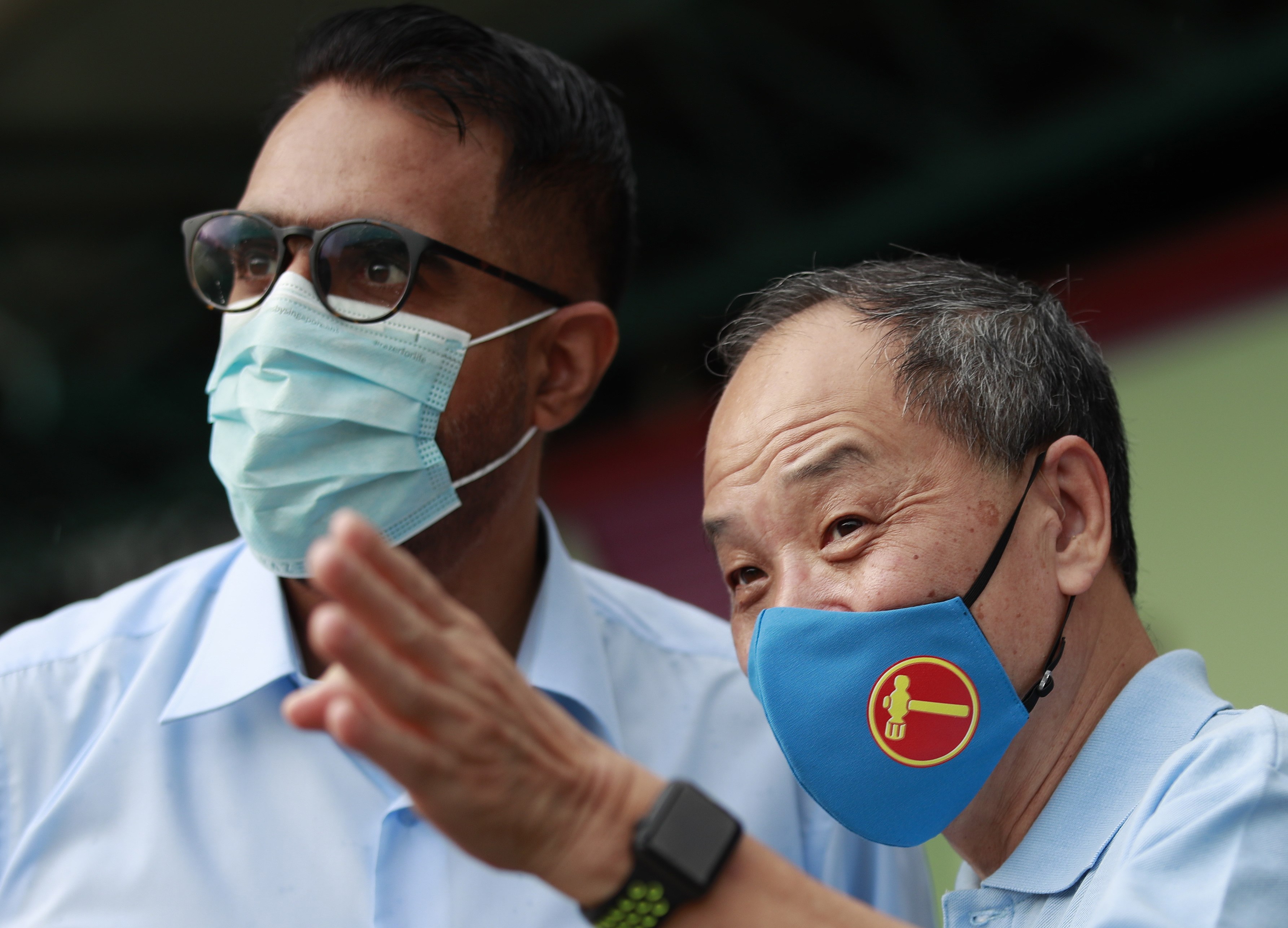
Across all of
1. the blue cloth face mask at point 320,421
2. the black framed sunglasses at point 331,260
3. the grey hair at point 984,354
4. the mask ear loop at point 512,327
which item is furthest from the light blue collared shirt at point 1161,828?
the black framed sunglasses at point 331,260

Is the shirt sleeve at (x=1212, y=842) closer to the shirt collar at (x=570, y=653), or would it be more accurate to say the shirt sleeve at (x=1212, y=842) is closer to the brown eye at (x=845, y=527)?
the brown eye at (x=845, y=527)

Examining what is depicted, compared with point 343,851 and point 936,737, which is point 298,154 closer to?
point 343,851

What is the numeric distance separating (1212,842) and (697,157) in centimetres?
576

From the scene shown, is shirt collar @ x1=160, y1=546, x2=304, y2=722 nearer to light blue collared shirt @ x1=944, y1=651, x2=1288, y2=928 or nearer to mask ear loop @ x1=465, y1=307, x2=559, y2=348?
mask ear loop @ x1=465, y1=307, x2=559, y2=348

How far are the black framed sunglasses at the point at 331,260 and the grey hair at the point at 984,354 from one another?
27.0 inches

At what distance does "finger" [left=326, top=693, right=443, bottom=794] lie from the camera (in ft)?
3.38

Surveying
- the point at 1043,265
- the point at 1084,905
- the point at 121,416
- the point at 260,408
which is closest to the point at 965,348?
the point at 1084,905

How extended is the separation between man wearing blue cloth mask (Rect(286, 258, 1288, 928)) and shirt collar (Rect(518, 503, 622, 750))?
0.55m

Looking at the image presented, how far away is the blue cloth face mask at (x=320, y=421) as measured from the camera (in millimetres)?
2154

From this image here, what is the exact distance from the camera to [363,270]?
2.24 m

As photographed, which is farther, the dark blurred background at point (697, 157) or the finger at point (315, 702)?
the dark blurred background at point (697, 157)

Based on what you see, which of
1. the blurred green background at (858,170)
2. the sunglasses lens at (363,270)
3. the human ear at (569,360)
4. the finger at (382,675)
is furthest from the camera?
the blurred green background at (858,170)

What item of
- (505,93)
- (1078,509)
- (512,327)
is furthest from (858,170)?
(1078,509)

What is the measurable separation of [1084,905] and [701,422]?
572 centimetres
